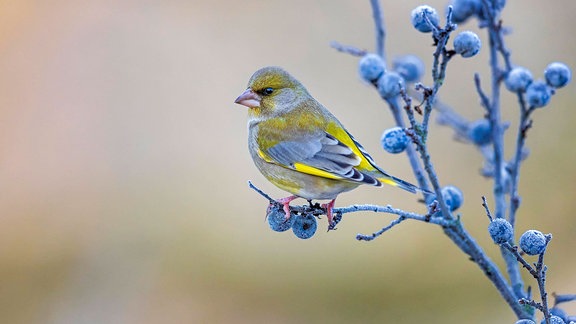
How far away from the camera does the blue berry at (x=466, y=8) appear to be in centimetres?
242

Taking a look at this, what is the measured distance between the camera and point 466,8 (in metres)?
2.43

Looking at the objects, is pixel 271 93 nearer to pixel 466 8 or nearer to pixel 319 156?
pixel 319 156

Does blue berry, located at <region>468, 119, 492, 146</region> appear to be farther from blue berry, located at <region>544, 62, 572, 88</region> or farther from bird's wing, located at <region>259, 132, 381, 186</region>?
bird's wing, located at <region>259, 132, 381, 186</region>

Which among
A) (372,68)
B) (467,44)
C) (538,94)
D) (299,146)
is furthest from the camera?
(299,146)

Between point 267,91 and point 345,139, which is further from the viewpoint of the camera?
point 267,91

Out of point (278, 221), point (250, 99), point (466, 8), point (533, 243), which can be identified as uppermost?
point (466, 8)

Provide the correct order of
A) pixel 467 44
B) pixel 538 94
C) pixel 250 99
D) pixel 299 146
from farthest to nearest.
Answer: pixel 250 99 < pixel 299 146 < pixel 538 94 < pixel 467 44

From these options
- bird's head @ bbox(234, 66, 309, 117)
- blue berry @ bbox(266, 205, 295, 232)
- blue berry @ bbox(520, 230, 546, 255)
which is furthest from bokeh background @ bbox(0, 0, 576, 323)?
blue berry @ bbox(520, 230, 546, 255)

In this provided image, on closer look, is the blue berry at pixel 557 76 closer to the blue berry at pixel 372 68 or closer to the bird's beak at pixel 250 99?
the blue berry at pixel 372 68

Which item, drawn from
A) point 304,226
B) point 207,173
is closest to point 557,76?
point 304,226

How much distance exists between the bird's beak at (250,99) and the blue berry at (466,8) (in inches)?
30.9

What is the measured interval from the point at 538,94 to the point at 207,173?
342 centimetres

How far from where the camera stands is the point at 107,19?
5922mm

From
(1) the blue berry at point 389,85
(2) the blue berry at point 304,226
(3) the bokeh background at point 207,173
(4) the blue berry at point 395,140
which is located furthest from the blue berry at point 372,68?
(3) the bokeh background at point 207,173
